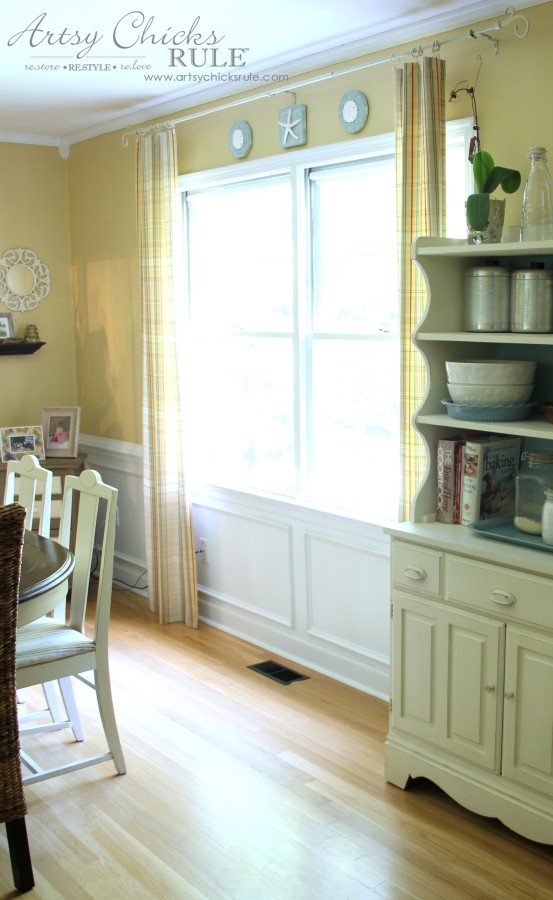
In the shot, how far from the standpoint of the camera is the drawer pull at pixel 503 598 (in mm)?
2629

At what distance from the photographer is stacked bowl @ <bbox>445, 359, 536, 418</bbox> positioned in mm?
2809

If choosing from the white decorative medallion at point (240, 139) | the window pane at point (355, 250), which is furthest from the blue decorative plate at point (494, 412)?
the white decorative medallion at point (240, 139)

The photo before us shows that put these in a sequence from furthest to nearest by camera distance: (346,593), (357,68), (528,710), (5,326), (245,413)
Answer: (5,326) < (245,413) < (346,593) < (357,68) < (528,710)

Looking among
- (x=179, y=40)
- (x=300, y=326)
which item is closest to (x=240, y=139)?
(x=179, y=40)

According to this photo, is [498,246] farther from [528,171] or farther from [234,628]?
[234,628]

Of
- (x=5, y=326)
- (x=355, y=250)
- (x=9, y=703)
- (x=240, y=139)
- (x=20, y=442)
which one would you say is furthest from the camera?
(x=5, y=326)

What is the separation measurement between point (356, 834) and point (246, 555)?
181cm

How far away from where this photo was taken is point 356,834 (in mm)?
2762

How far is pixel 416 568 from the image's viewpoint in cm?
290

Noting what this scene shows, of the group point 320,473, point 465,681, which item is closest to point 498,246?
point 465,681

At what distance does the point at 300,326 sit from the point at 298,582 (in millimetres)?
1125

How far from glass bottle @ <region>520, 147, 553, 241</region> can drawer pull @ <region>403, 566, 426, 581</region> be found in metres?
1.05

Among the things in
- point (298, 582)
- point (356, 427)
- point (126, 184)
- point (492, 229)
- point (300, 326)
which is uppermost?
point (126, 184)

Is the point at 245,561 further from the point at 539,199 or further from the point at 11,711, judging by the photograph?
the point at 539,199
